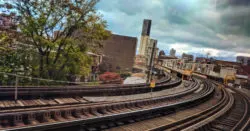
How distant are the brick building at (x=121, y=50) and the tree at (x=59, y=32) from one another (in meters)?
30.0

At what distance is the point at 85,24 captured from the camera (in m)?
17.3

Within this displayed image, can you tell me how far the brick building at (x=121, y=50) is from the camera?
48.4m

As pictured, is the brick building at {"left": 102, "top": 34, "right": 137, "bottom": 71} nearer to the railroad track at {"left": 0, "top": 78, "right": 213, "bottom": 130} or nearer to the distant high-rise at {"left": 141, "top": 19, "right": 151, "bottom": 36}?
the railroad track at {"left": 0, "top": 78, "right": 213, "bottom": 130}

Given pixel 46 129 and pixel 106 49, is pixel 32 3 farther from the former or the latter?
pixel 106 49

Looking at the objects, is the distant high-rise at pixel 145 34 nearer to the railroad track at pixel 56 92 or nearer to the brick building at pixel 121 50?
the brick building at pixel 121 50

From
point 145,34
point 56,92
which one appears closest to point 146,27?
point 145,34

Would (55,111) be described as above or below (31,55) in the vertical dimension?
below

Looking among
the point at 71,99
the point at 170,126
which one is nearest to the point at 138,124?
the point at 170,126

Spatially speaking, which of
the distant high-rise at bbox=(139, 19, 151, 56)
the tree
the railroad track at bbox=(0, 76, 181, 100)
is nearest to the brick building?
the tree

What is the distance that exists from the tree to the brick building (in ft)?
98.5

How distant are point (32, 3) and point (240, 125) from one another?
56.4ft

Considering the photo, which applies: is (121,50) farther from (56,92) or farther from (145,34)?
(145,34)

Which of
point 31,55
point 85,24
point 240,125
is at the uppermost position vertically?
point 85,24

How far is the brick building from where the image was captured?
48438 millimetres
